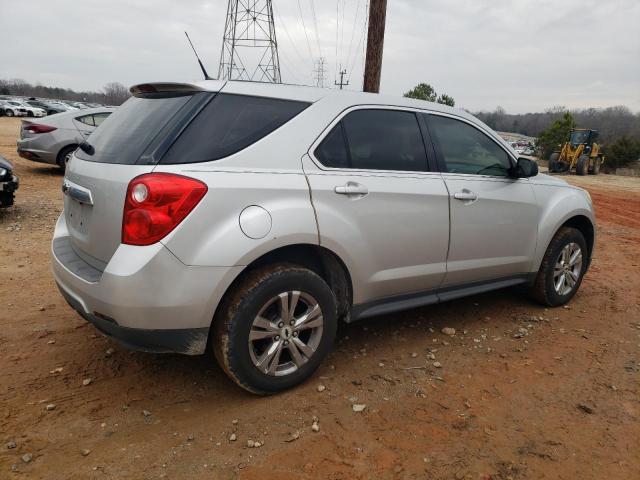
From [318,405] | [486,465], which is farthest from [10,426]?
[486,465]

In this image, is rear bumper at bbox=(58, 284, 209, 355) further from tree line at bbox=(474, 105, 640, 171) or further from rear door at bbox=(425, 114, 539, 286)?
tree line at bbox=(474, 105, 640, 171)

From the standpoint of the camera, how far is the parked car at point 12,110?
3969cm

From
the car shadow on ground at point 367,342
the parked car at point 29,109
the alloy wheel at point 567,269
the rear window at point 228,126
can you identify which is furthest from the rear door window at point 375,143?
the parked car at point 29,109

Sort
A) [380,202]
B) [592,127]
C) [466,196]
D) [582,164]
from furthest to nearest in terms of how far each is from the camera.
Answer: [592,127] → [582,164] → [466,196] → [380,202]

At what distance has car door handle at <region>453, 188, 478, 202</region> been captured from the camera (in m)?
3.46

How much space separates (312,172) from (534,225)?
2219 millimetres

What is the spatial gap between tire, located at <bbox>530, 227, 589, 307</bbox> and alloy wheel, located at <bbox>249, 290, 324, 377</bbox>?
247 cm

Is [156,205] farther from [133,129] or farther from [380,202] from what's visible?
[380,202]

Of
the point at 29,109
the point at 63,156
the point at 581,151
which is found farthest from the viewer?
the point at 29,109

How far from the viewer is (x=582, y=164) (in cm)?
2425

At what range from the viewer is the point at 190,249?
2369 millimetres

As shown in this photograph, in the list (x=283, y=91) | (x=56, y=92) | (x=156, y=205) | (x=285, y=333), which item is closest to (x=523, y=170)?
(x=283, y=91)

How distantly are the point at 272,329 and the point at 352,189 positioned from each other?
3.08 feet

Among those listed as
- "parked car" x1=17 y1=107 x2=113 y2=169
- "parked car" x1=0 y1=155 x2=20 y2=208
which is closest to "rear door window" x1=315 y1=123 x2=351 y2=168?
"parked car" x1=0 y1=155 x2=20 y2=208
